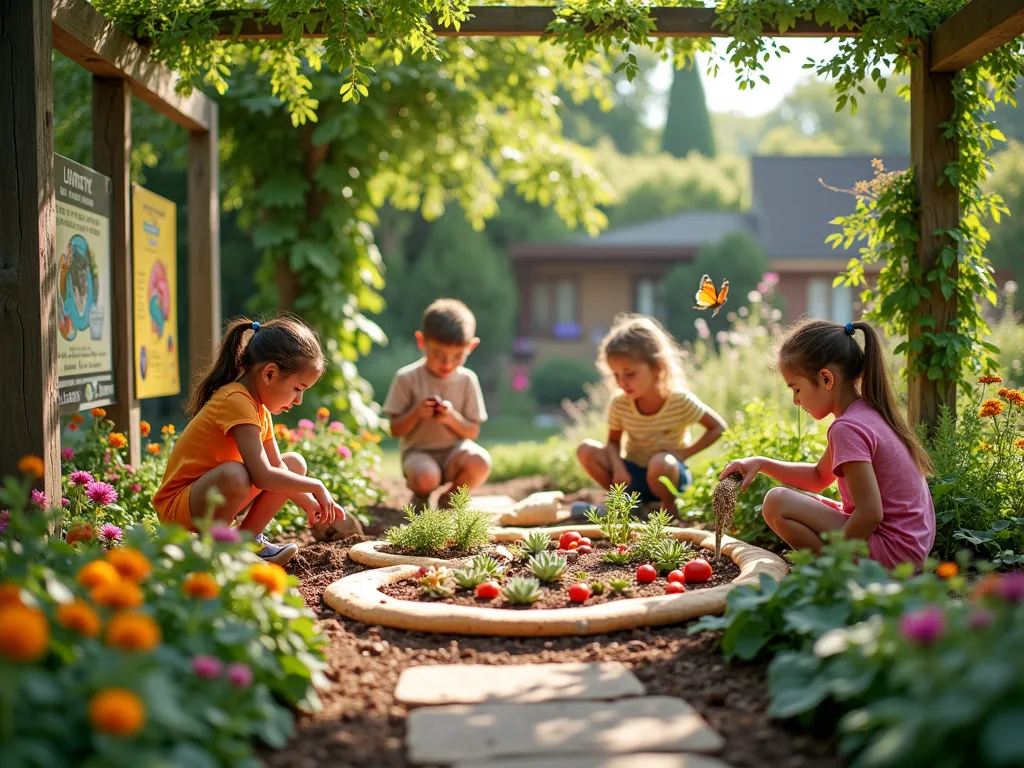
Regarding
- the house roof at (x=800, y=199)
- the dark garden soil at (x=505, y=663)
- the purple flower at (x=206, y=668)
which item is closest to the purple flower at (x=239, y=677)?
the purple flower at (x=206, y=668)

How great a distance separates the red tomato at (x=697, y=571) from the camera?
3.79 metres

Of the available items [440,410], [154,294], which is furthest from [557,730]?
[154,294]

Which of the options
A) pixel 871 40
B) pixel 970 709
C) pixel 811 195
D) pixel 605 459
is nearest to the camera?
pixel 970 709

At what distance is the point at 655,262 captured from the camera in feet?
75.7

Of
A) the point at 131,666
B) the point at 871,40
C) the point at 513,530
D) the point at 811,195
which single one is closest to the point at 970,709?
the point at 131,666

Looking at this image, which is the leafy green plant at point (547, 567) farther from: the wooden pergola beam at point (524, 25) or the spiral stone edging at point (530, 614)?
the wooden pergola beam at point (524, 25)

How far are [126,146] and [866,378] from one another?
422 centimetres

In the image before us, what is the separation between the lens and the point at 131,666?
70.2 inches

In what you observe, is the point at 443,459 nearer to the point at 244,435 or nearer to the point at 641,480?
the point at 641,480

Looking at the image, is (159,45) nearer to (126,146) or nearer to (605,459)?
(126,146)

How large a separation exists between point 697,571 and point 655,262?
1981cm

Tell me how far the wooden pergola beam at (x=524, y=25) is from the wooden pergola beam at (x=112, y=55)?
1.64ft

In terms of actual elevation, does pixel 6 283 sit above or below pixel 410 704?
above

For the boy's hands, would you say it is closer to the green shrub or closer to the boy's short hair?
the boy's short hair
